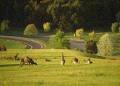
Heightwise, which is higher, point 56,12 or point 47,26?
point 56,12

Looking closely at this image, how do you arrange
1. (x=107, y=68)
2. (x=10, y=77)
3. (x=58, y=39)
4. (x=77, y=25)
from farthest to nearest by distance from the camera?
(x=77, y=25) < (x=58, y=39) < (x=107, y=68) < (x=10, y=77)

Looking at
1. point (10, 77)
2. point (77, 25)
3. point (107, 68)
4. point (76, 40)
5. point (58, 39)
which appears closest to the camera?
point (10, 77)

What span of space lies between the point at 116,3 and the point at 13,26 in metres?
35.5

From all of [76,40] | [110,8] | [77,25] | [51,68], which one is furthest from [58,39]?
[51,68]

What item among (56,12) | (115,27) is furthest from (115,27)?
(56,12)

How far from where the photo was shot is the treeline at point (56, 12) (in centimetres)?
14550

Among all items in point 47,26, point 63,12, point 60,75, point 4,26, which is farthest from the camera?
point 63,12

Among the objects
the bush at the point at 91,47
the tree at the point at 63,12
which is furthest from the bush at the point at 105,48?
the tree at the point at 63,12

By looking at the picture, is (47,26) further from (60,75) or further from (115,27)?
(60,75)

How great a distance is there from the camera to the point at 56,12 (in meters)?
146

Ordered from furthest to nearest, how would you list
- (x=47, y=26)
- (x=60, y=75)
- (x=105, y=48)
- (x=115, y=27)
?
1. (x=115, y=27)
2. (x=47, y=26)
3. (x=105, y=48)
4. (x=60, y=75)

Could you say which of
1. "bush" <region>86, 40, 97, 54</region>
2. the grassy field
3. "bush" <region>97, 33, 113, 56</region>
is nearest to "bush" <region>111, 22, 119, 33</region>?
"bush" <region>97, 33, 113, 56</region>

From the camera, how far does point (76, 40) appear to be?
127562 millimetres

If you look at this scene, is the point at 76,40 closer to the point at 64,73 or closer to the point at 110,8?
the point at 110,8
